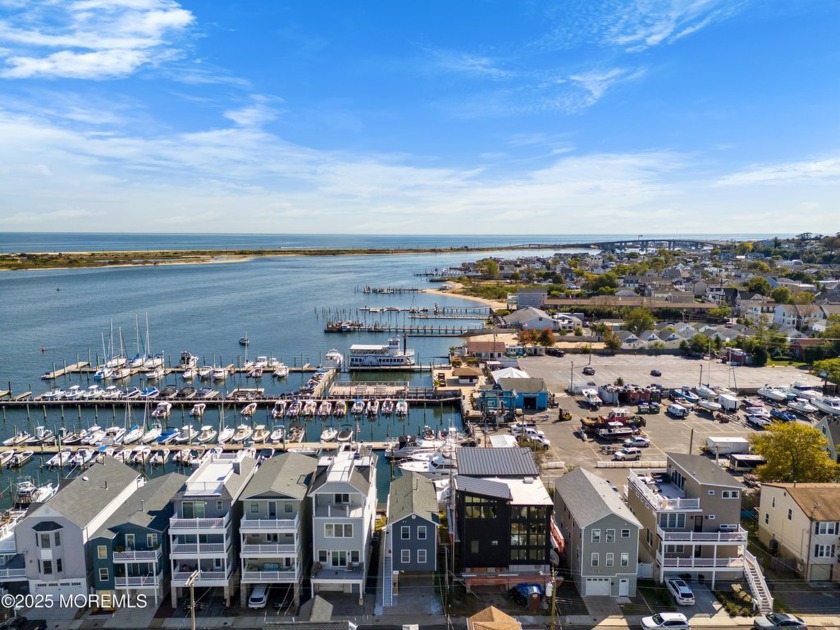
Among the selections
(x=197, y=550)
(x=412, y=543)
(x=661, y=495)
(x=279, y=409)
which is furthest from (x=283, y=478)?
(x=279, y=409)

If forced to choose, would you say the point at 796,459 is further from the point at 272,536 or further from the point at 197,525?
the point at 197,525

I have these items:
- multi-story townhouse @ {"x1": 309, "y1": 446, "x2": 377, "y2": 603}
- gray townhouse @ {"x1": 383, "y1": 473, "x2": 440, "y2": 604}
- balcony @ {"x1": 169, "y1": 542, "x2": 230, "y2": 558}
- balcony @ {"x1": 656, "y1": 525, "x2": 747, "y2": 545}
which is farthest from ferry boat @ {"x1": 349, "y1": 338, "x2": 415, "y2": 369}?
balcony @ {"x1": 656, "y1": 525, "x2": 747, "y2": 545}

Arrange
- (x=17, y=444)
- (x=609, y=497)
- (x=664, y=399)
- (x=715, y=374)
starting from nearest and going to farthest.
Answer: (x=609, y=497)
(x=17, y=444)
(x=664, y=399)
(x=715, y=374)

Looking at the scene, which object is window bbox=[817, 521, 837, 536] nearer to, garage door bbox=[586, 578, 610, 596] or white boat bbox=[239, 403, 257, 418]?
garage door bbox=[586, 578, 610, 596]

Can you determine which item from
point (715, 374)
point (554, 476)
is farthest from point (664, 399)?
point (554, 476)

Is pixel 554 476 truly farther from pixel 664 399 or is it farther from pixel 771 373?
Result: pixel 771 373

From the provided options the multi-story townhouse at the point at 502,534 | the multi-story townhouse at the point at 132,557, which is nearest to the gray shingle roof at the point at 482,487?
the multi-story townhouse at the point at 502,534

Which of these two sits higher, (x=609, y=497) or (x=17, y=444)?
(x=609, y=497)

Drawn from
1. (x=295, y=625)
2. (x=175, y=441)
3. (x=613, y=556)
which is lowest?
(x=175, y=441)
